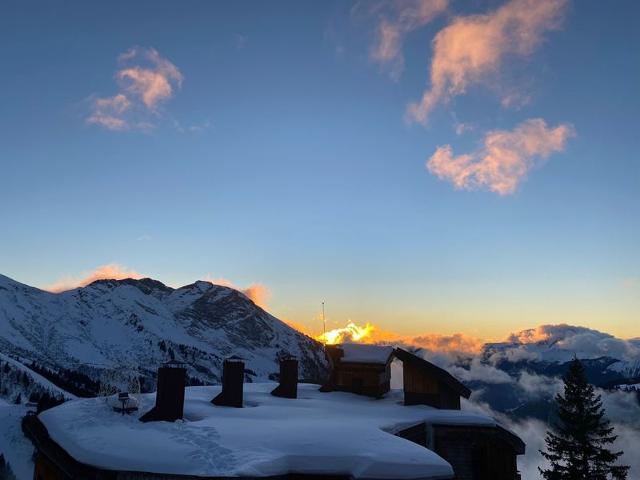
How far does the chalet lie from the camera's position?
15.4m

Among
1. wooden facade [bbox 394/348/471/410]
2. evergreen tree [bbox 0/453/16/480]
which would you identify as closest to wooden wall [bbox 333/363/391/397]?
wooden facade [bbox 394/348/471/410]

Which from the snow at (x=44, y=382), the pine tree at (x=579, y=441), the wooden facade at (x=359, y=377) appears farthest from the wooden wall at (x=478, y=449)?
the snow at (x=44, y=382)

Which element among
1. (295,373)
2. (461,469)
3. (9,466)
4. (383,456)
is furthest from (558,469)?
(9,466)

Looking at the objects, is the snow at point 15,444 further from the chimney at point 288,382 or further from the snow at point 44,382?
the chimney at point 288,382

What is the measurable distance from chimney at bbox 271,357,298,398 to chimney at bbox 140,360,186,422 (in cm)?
1119

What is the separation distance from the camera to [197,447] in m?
16.2

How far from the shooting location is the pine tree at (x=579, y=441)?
3638 cm

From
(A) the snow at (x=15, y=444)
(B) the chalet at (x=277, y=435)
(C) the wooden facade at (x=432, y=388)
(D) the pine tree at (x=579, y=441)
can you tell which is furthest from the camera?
(A) the snow at (x=15, y=444)

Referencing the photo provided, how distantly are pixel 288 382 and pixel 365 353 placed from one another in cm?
630

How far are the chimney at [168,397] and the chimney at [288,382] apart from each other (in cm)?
1119

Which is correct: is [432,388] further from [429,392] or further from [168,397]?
[168,397]

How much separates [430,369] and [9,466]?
283ft

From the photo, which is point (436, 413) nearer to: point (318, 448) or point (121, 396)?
point (318, 448)

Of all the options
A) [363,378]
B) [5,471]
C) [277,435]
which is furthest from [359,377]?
[5,471]
